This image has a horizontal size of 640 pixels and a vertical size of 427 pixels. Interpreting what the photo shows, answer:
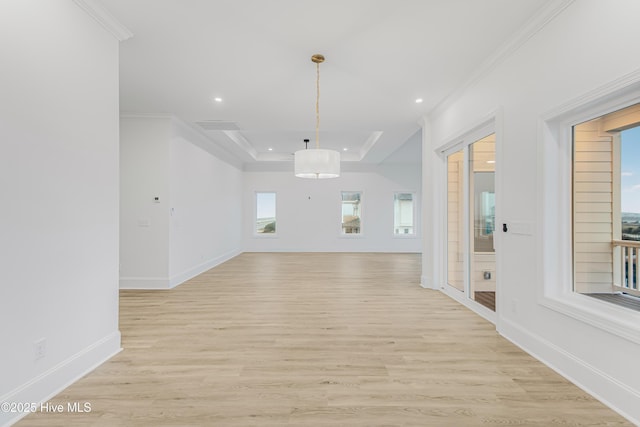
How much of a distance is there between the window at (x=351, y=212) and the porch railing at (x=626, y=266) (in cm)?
753

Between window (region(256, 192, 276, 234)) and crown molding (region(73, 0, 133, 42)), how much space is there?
6.99m

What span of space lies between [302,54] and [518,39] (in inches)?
78.4

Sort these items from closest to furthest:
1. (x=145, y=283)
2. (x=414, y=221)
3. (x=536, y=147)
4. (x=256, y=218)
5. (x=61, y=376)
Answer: (x=61, y=376) → (x=536, y=147) → (x=145, y=283) → (x=256, y=218) → (x=414, y=221)

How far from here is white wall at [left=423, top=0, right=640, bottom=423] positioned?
1.80 meters

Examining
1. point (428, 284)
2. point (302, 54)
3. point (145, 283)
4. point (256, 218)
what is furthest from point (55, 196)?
point (256, 218)

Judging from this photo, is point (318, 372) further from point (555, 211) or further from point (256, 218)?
point (256, 218)

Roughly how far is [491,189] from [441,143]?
1169mm

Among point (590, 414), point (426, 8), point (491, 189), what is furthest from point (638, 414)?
point (426, 8)

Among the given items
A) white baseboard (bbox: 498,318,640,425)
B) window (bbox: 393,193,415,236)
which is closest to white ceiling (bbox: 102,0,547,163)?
white baseboard (bbox: 498,318,640,425)

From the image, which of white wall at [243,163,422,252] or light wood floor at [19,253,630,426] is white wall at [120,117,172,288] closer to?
light wood floor at [19,253,630,426]

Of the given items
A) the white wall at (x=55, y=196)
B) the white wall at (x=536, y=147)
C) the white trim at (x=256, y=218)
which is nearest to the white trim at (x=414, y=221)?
the white trim at (x=256, y=218)

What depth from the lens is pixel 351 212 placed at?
31.7 feet

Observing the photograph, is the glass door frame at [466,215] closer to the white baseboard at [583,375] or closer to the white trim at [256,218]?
the white baseboard at [583,375]

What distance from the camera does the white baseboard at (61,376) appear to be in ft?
5.54
